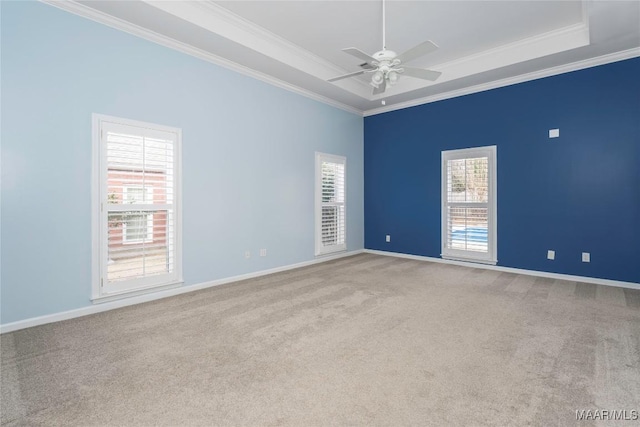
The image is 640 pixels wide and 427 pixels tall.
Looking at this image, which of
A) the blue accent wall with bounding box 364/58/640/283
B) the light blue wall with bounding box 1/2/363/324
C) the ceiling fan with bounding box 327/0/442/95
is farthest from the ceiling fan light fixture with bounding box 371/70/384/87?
the blue accent wall with bounding box 364/58/640/283

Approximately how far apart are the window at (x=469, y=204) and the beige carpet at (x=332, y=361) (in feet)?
5.59

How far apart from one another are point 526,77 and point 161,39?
5346mm

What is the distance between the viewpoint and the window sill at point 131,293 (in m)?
3.36

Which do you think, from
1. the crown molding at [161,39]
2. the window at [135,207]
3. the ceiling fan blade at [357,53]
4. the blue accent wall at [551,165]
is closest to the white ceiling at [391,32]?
the crown molding at [161,39]

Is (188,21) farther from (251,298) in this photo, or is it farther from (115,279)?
(251,298)

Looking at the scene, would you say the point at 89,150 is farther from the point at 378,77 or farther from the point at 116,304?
the point at 378,77

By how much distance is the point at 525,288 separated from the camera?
4250mm

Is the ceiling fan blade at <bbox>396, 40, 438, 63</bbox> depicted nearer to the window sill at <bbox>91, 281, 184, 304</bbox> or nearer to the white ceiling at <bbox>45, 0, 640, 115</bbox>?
the white ceiling at <bbox>45, 0, 640, 115</bbox>

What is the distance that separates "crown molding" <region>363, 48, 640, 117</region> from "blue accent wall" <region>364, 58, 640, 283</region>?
0.07m

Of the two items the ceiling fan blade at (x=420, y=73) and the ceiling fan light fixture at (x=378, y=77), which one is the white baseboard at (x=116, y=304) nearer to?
the ceiling fan light fixture at (x=378, y=77)

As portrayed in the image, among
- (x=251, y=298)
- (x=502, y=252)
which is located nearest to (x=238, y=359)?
(x=251, y=298)

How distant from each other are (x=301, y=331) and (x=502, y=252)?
4100 mm

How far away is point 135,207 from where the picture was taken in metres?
3.60

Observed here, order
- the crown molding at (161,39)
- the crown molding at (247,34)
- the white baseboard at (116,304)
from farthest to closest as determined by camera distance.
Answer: the crown molding at (247,34)
the crown molding at (161,39)
the white baseboard at (116,304)
